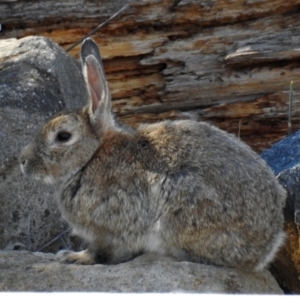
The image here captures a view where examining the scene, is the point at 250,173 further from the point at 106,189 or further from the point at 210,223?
the point at 106,189

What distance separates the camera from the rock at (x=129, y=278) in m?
4.77

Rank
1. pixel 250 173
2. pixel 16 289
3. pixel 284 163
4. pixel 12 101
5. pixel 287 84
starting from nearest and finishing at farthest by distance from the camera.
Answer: pixel 16 289 → pixel 250 173 → pixel 284 163 → pixel 12 101 → pixel 287 84

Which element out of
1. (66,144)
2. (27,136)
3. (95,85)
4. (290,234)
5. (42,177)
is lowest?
(290,234)

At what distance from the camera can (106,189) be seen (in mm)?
5211

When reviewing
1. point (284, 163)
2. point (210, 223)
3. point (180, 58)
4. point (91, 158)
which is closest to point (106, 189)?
point (91, 158)

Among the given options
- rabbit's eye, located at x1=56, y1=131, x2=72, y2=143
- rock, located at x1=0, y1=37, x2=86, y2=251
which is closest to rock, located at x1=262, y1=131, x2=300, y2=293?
rabbit's eye, located at x1=56, y1=131, x2=72, y2=143

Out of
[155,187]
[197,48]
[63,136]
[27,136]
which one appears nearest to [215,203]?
[155,187]

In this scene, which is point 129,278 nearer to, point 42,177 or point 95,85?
point 42,177

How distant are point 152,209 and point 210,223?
1.15ft

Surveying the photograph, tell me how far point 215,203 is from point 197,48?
3.89 meters

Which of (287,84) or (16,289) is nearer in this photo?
(16,289)

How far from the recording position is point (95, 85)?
5.30 m

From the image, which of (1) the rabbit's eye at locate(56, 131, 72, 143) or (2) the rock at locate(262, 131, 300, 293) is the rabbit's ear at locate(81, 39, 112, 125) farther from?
(2) the rock at locate(262, 131, 300, 293)

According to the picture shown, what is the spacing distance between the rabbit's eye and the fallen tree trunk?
3.39 meters
